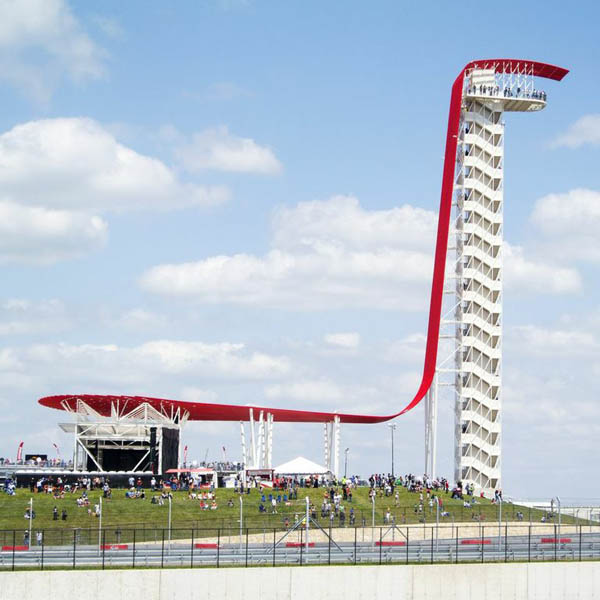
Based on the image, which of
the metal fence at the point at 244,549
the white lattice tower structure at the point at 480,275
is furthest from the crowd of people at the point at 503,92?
the metal fence at the point at 244,549

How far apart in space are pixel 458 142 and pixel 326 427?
2590 centimetres

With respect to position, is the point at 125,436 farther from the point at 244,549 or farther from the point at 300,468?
the point at 244,549

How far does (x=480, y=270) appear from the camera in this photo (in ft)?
330

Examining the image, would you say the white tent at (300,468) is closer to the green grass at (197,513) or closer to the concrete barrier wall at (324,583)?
the green grass at (197,513)

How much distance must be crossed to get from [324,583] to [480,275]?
5262 cm

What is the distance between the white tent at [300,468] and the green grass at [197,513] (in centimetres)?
942

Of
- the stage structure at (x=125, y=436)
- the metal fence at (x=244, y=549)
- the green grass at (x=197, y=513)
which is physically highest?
the stage structure at (x=125, y=436)

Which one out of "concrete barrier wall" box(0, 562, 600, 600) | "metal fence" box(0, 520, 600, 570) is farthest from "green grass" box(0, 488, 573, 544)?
"concrete barrier wall" box(0, 562, 600, 600)

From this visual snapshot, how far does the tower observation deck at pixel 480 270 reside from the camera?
9869cm

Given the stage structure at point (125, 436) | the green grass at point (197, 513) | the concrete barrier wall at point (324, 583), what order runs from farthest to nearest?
the stage structure at point (125, 436) → the green grass at point (197, 513) → the concrete barrier wall at point (324, 583)

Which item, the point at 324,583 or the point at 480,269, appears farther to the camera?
the point at 480,269

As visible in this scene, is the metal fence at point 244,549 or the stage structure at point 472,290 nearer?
the metal fence at point 244,549

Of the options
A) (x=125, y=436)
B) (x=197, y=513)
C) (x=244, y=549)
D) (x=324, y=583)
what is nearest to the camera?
(x=324, y=583)

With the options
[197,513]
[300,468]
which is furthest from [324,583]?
[300,468]
